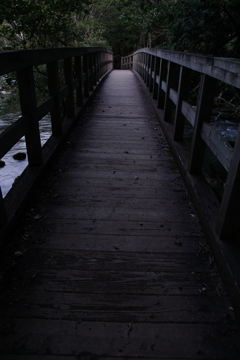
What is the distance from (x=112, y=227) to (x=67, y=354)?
1.13 metres

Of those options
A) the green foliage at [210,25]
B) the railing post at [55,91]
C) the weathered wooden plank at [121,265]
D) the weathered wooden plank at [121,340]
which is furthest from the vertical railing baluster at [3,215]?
the green foliage at [210,25]

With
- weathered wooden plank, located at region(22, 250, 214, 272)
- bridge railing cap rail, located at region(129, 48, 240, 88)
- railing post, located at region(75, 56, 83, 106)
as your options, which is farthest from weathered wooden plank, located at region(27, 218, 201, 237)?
railing post, located at region(75, 56, 83, 106)

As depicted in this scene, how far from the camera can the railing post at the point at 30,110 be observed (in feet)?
8.86

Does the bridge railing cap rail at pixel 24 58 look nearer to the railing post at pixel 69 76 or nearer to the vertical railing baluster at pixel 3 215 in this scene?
the railing post at pixel 69 76

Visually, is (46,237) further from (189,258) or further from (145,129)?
(145,129)

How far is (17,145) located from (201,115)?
7272mm

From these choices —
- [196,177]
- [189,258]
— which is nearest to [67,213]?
[189,258]

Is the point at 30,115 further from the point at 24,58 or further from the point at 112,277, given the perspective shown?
the point at 112,277

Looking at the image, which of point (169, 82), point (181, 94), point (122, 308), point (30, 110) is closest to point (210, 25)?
point (169, 82)

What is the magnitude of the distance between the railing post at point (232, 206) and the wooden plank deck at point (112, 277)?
243 mm

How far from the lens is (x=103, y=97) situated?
7957 mm

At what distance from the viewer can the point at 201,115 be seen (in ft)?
9.22

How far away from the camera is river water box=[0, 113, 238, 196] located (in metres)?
6.58

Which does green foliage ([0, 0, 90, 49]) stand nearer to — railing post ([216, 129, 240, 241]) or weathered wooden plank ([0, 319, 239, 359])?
railing post ([216, 129, 240, 241])
